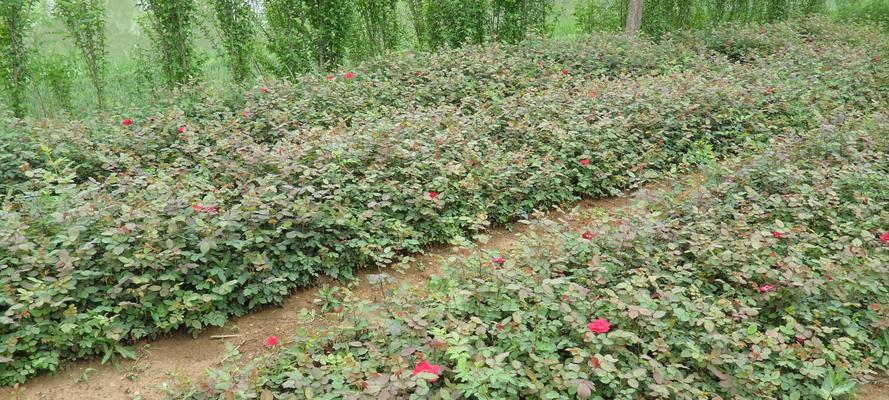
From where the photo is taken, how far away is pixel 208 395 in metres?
2.55

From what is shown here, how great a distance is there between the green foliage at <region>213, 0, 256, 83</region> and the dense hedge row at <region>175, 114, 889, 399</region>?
611 centimetres

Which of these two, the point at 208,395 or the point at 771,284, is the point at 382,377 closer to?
the point at 208,395

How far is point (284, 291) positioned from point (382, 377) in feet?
4.54

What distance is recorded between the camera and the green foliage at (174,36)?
7.54 metres

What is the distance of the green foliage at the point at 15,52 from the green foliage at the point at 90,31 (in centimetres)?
39

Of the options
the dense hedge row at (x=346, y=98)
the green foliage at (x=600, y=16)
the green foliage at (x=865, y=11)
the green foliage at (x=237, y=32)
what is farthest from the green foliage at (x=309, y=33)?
the green foliage at (x=865, y=11)

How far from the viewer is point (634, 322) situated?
2.79 m

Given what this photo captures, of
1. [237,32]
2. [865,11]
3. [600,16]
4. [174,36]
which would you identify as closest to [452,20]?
[237,32]

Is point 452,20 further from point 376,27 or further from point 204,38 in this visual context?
point 204,38

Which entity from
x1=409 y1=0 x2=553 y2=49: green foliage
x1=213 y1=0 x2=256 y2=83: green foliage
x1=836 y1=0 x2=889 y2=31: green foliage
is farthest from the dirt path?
x1=836 y1=0 x2=889 y2=31: green foliage

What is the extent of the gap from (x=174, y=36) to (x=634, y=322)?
6923mm

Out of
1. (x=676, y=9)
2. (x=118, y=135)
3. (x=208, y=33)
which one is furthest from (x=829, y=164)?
(x=676, y=9)

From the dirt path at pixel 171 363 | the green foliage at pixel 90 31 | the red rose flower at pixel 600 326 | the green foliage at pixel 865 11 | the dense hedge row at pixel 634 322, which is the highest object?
the green foliage at pixel 90 31

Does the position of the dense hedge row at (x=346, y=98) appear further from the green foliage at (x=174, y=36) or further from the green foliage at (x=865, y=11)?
the green foliage at (x=865, y=11)
